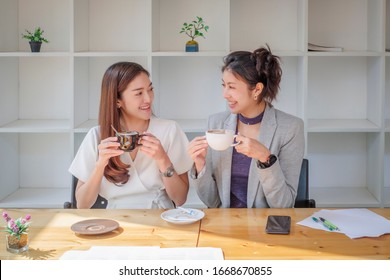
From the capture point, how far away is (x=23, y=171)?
3768 millimetres

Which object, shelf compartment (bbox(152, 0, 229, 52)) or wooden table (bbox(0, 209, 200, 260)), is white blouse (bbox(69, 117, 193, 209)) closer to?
wooden table (bbox(0, 209, 200, 260))

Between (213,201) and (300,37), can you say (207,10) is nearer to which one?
(300,37)

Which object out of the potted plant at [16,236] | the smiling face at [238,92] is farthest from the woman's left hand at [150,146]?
the potted plant at [16,236]

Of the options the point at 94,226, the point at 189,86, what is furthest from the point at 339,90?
the point at 94,226

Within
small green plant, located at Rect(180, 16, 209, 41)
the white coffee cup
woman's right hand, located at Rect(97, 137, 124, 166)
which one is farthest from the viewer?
small green plant, located at Rect(180, 16, 209, 41)

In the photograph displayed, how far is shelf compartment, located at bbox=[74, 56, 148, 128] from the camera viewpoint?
3.51 meters

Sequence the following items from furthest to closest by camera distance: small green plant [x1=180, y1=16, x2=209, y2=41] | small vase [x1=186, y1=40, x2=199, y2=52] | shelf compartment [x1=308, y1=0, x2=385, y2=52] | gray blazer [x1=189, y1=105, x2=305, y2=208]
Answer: shelf compartment [x1=308, y1=0, x2=385, y2=52] → small green plant [x1=180, y1=16, x2=209, y2=41] → small vase [x1=186, y1=40, x2=199, y2=52] → gray blazer [x1=189, y1=105, x2=305, y2=208]

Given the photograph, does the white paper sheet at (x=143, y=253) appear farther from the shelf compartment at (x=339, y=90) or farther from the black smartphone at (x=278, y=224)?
the shelf compartment at (x=339, y=90)

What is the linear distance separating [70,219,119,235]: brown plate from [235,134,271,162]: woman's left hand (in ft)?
1.80

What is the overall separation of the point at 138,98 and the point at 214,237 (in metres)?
0.84

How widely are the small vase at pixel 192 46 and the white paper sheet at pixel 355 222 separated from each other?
5.19ft

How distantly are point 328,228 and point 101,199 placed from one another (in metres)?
1.06

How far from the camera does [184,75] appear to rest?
3670mm

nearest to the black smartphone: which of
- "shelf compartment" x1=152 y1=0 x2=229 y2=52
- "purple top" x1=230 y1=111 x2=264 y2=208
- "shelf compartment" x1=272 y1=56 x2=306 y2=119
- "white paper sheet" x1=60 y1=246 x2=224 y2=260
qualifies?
"white paper sheet" x1=60 y1=246 x2=224 y2=260
